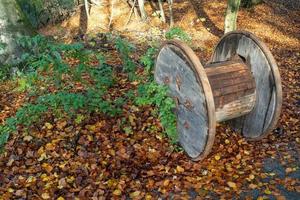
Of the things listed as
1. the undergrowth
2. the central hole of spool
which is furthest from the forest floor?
the central hole of spool

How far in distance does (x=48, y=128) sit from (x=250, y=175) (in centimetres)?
329

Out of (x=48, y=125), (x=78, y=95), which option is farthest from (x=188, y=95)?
(x=48, y=125)

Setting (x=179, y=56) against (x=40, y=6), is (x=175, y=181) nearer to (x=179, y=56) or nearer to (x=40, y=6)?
(x=179, y=56)

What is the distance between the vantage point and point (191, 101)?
487cm

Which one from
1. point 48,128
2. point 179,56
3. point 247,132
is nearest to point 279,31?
point 247,132

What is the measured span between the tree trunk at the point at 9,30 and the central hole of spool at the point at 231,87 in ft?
15.7

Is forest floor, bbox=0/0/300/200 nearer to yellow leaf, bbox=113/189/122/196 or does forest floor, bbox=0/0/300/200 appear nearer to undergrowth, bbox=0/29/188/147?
yellow leaf, bbox=113/189/122/196

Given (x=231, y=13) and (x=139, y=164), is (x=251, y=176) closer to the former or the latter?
(x=139, y=164)

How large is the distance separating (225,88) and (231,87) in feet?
0.35

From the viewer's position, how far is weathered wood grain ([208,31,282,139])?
4902 millimetres

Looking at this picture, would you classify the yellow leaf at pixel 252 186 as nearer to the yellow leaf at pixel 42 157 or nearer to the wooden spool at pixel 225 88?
the wooden spool at pixel 225 88

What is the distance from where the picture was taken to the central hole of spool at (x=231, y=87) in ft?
16.3

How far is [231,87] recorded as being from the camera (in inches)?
197

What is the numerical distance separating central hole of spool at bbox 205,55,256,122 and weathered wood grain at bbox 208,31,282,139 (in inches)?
4.4
